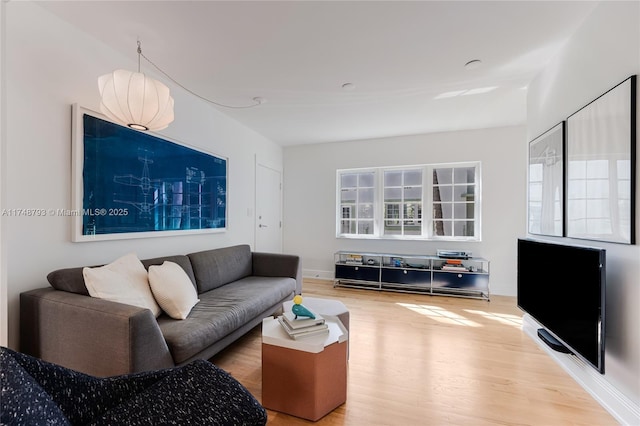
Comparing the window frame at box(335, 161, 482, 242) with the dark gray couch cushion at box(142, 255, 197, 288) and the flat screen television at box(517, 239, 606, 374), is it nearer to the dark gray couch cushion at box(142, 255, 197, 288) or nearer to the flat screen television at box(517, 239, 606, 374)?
the flat screen television at box(517, 239, 606, 374)

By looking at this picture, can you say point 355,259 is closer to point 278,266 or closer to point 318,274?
point 318,274

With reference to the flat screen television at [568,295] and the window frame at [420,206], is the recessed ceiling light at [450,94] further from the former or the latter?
the flat screen television at [568,295]

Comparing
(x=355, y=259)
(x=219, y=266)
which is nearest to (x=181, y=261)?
(x=219, y=266)

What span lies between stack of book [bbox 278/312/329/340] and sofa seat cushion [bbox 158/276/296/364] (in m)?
0.52

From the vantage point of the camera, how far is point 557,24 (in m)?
1.84

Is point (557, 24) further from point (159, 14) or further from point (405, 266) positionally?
point (405, 266)

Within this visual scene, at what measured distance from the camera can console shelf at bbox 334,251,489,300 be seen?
148 inches

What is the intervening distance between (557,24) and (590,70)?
39 cm

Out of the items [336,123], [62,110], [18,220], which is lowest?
[18,220]

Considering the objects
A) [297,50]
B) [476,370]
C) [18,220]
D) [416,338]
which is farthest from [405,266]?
[18,220]

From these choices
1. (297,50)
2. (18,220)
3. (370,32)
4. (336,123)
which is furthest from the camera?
(336,123)

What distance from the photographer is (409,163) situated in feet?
14.3

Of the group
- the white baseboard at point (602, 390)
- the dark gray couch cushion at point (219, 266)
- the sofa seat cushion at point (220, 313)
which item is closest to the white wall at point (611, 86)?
the white baseboard at point (602, 390)

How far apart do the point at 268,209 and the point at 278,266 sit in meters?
1.49
